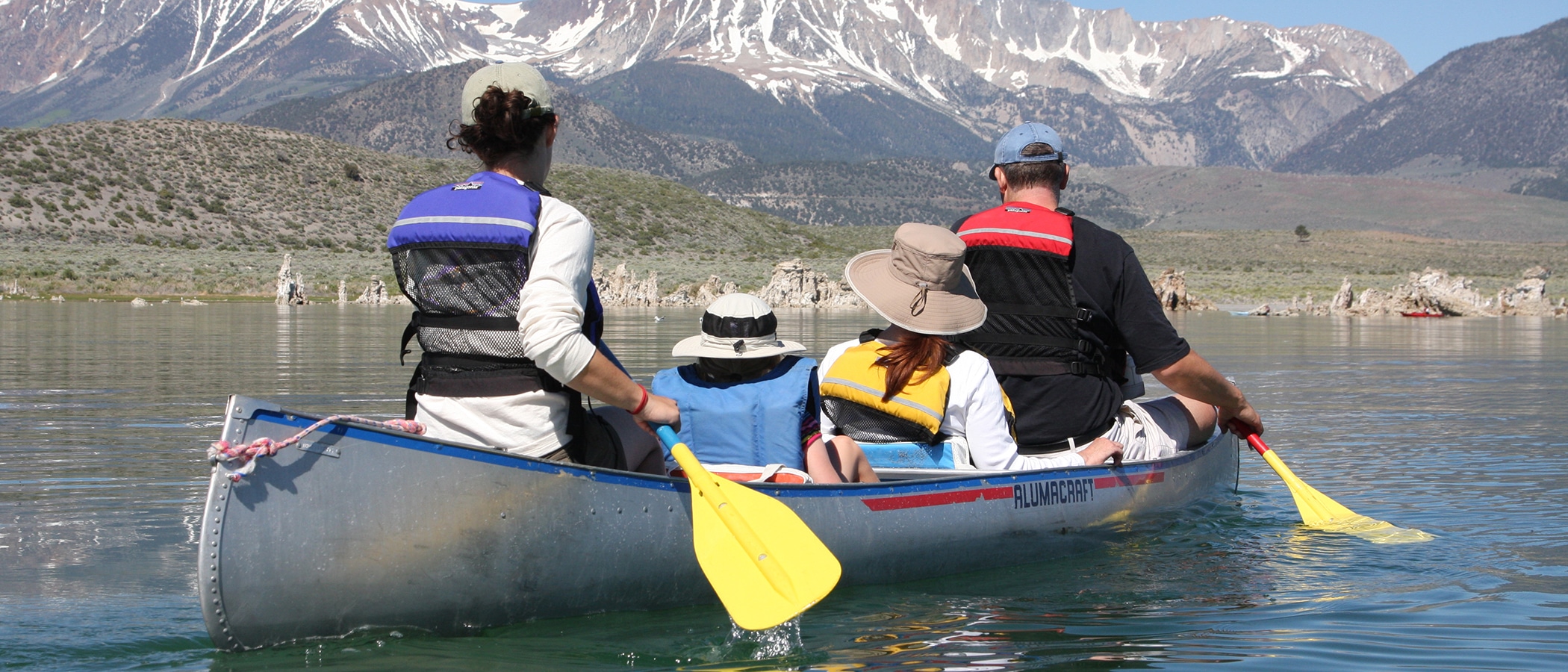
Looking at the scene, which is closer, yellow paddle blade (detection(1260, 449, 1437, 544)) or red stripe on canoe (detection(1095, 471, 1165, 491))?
red stripe on canoe (detection(1095, 471, 1165, 491))

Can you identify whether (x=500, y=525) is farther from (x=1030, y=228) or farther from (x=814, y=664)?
(x=1030, y=228)

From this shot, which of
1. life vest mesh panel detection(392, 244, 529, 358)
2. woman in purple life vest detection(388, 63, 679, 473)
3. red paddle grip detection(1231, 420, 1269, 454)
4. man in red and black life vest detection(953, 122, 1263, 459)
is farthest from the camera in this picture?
red paddle grip detection(1231, 420, 1269, 454)

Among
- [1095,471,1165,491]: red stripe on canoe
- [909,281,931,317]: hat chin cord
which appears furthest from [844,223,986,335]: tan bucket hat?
[1095,471,1165,491]: red stripe on canoe

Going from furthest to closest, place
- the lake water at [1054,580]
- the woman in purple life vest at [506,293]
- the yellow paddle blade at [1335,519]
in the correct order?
the yellow paddle blade at [1335,519], the lake water at [1054,580], the woman in purple life vest at [506,293]

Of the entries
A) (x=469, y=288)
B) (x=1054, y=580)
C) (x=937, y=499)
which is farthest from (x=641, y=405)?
(x=1054, y=580)

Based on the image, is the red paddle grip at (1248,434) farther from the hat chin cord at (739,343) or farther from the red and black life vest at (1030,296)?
the hat chin cord at (739,343)

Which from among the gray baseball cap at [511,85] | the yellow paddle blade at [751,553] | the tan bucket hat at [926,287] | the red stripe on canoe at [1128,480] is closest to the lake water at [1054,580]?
the yellow paddle blade at [751,553]

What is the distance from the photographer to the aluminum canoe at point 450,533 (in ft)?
16.8

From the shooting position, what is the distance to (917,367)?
6.57 meters

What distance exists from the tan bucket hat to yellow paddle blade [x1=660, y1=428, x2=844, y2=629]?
1141mm

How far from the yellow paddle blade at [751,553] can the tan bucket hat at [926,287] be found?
1.14 meters

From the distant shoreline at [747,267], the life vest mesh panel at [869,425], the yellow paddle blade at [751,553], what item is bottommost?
the yellow paddle blade at [751,553]

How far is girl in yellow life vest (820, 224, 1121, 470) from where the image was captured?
21.5ft

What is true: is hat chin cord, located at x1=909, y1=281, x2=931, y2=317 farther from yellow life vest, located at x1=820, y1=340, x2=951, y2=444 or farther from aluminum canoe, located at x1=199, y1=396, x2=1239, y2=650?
aluminum canoe, located at x1=199, y1=396, x2=1239, y2=650
